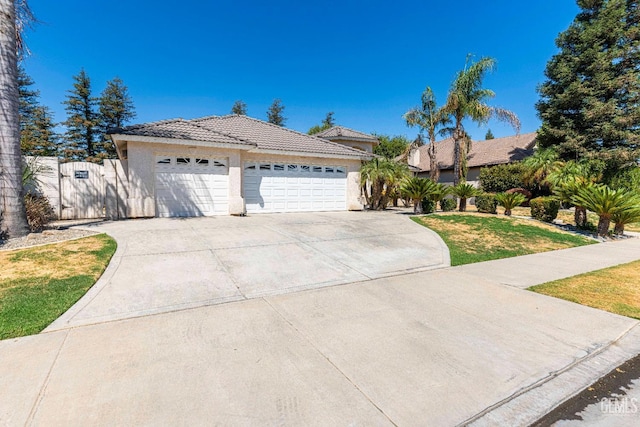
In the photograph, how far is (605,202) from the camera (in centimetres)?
1084

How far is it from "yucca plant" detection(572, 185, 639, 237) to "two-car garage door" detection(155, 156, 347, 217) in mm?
10249

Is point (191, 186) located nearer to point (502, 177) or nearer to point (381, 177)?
point (381, 177)

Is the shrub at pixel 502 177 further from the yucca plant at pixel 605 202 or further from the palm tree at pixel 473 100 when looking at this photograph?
the yucca plant at pixel 605 202

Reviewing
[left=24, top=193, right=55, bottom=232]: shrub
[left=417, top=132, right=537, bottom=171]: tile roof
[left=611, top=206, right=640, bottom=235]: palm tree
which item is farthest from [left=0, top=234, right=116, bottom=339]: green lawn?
[left=417, top=132, right=537, bottom=171]: tile roof

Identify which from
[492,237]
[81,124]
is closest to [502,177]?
[492,237]

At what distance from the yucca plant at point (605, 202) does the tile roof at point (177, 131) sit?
1364cm

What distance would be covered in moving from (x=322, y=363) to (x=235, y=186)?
10763mm

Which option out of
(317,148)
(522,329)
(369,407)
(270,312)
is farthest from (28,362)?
(317,148)

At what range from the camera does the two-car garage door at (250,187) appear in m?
11.6

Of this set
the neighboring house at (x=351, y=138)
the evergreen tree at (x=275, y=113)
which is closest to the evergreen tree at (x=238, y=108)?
the evergreen tree at (x=275, y=113)

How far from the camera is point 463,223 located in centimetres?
1172

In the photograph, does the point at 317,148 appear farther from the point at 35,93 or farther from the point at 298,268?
the point at 35,93

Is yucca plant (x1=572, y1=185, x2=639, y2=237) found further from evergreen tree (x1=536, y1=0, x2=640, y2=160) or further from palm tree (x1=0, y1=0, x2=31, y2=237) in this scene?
palm tree (x1=0, y1=0, x2=31, y2=237)

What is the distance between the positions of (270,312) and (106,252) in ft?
14.5
